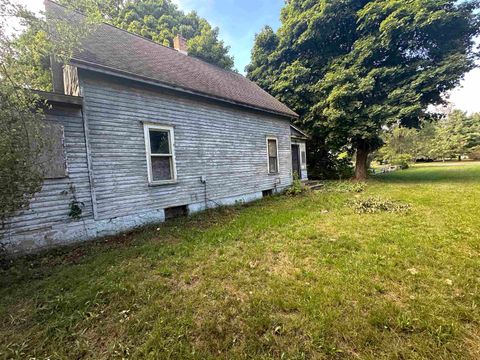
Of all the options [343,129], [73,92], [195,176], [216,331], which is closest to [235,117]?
[195,176]

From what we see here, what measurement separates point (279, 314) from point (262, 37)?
60.3 feet

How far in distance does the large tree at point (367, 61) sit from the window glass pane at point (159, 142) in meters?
9.12

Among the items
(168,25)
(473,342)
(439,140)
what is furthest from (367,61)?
(439,140)

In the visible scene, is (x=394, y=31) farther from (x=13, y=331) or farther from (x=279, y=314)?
(x=13, y=331)

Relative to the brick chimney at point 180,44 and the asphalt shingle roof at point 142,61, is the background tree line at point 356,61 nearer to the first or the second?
the asphalt shingle roof at point 142,61

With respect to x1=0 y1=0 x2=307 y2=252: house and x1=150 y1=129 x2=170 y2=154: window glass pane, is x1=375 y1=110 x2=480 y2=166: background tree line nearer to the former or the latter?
x1=0 y1=0 x2=307 y2=252: house

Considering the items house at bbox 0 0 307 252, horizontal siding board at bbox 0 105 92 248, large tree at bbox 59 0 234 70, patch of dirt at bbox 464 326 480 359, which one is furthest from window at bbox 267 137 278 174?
large tree at bbox 59 0 234 70

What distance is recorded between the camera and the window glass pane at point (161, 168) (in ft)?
21.2

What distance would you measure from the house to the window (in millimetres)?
1354

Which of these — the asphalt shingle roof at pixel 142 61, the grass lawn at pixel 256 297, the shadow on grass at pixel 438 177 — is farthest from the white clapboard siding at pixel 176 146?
the shadow on grass at pixel 438 177

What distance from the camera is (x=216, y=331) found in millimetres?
2219

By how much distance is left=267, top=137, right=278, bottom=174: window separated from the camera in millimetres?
10695

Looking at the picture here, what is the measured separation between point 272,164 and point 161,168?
19.2 feet

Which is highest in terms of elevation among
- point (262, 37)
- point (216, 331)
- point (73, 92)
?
point (262, 37)
